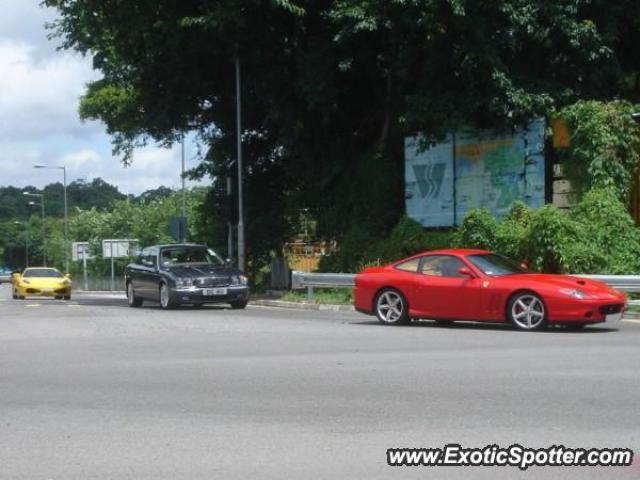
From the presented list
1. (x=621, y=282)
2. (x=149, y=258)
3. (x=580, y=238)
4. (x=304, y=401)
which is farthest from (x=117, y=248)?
(x=304, y=401)

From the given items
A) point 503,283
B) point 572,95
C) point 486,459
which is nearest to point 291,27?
point 572,95

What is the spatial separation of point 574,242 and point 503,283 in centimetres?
737

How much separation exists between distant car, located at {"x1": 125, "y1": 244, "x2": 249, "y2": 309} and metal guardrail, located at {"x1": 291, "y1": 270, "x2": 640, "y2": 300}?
174 cm

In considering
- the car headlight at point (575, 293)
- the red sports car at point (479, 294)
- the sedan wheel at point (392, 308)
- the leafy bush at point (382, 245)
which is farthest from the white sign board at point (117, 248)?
the car headlight at point (575, 293)

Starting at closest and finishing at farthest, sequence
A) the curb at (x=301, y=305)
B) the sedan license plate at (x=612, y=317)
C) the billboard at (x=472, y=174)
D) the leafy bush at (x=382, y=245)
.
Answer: the sedan license plate at (x=612, y=317)
the curb at (x=301, y=305)
the billboard at (x=472, y=174)
the leafy bush at (x=382, y=245)

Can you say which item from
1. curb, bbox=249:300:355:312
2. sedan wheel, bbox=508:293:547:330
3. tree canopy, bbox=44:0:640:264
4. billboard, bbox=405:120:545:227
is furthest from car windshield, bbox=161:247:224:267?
sedan wheel, bbox=508:293:547:330

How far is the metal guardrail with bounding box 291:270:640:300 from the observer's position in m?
18.7

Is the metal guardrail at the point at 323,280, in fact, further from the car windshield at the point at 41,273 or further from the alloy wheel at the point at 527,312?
the car windshield at the point at 41,273

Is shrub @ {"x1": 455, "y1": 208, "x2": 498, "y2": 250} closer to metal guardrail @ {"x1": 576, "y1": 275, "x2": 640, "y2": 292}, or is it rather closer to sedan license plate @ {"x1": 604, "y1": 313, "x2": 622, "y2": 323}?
metal guardrail @ {"x1": 576, "y1": 275, "x2": 640, "y2": 292}

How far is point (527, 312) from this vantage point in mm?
15547

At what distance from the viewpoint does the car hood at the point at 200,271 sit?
Answer: 23062 millimetres

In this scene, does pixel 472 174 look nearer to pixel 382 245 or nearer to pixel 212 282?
pixel 382 245

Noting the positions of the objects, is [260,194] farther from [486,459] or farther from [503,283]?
[486,459]

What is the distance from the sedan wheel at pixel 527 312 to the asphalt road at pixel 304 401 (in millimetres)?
294
